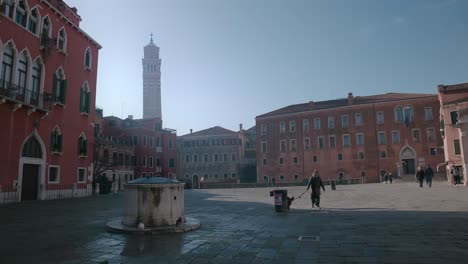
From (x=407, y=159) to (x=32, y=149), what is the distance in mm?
46539

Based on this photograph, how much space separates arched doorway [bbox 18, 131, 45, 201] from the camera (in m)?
19.1

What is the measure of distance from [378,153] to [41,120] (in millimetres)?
44437

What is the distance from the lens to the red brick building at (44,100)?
18188 millimetres

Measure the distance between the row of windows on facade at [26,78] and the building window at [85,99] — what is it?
2.15 meters

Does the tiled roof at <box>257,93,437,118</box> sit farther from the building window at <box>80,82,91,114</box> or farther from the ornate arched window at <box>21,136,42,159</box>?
the ornate arched window at <box>21,136,42,159</box>

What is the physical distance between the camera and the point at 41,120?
20.6m

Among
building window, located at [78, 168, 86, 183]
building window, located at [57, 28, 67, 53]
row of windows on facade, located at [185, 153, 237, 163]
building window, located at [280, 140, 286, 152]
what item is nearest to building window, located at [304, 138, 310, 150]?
building window, located at [280, 140, 286, 152]

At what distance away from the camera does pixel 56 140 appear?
2202 centimetres

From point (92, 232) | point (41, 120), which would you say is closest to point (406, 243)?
point (92, 232)

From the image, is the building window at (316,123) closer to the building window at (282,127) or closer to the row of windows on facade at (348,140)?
the row of windows on facade at (348,140)

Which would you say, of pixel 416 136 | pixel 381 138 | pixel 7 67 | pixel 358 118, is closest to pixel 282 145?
pixel 358 118

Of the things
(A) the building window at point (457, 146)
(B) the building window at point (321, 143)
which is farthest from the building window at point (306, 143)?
(A) the building window at point (457, 146)

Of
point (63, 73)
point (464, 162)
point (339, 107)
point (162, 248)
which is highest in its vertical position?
point (339, 107)

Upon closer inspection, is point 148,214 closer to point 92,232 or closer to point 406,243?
point 92,232
